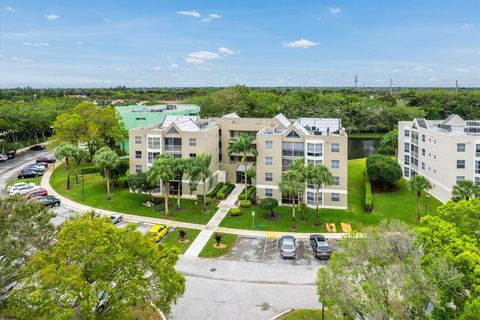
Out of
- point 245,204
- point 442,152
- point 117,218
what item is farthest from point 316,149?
point 117,218

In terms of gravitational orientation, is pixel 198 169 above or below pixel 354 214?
above

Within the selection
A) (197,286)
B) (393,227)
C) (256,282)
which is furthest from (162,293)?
(393,227)

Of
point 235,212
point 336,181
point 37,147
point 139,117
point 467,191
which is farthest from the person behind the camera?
point 37,147

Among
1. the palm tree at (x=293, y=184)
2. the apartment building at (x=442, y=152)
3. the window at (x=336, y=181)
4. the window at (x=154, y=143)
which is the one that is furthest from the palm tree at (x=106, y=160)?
the apartment building at (x=442, y=152)

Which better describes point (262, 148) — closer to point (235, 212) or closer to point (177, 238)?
point (235, 212)

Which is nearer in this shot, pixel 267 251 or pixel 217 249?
pixel 267 251

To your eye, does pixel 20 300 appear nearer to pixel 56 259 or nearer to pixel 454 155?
pixel 56 259

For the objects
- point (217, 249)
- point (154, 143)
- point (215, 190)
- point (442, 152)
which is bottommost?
point (217, 249)
